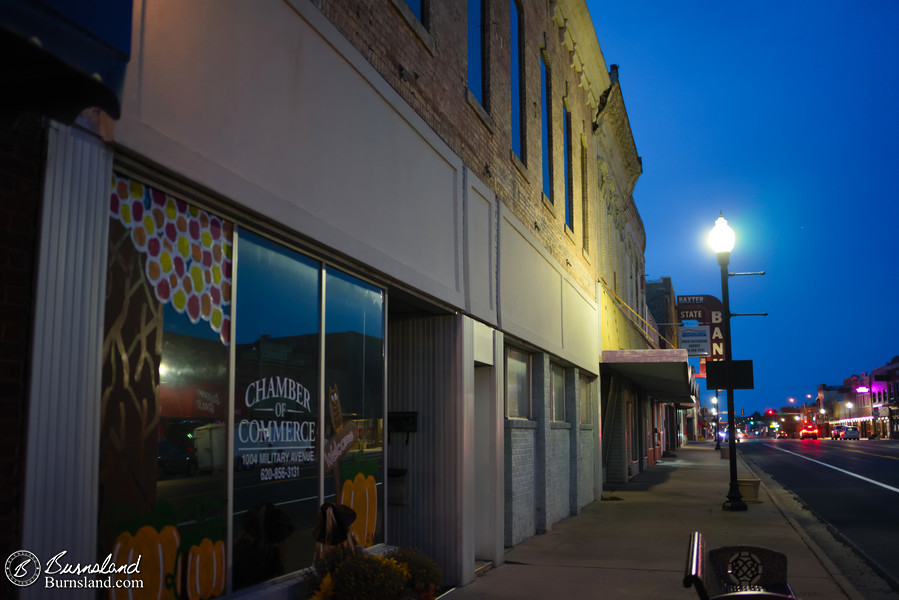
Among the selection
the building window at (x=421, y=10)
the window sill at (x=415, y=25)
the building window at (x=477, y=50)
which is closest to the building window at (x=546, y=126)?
the building window at (x=477, y=50)

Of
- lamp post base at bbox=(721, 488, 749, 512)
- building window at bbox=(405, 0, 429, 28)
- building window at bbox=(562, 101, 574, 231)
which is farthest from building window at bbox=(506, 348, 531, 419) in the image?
lamp post base at bbox=(721, 488, 749, 512)

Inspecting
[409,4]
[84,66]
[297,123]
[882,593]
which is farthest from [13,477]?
[882,593]

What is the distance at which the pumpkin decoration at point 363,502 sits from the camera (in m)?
7.64

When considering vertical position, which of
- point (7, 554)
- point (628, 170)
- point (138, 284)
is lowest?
point (7, 554)

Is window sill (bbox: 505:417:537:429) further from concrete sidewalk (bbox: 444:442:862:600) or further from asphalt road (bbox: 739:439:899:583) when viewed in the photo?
asphalt road (bbox: 739:439:899:583)

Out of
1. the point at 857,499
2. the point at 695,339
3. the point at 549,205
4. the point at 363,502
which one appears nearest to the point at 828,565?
the point at 363,502

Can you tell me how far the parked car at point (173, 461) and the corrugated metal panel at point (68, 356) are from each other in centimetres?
64

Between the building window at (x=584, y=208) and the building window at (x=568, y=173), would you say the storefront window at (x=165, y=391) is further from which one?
the building window at (x=584, y=208)

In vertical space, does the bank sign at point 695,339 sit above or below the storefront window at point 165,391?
above

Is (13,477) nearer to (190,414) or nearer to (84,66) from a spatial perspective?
(190,414)

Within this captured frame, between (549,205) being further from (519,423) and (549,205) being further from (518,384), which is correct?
(519,423)

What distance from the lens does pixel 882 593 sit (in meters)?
9.84

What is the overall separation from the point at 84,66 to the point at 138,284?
1810 mm

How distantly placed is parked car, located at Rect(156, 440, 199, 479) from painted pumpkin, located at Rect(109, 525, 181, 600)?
1.04ft
